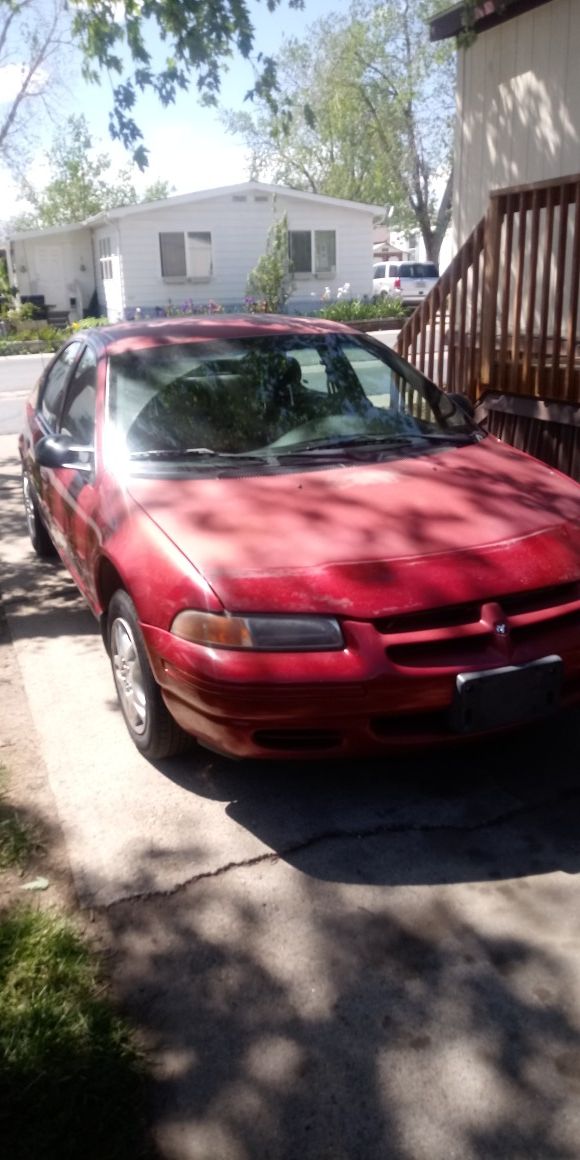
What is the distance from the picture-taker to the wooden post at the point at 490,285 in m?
6.84

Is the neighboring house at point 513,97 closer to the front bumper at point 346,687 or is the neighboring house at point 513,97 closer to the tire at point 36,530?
the tire at point 36,530

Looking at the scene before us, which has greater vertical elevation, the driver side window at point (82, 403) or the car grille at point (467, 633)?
the driver side window at point (82, 403)

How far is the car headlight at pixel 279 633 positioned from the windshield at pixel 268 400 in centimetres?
123

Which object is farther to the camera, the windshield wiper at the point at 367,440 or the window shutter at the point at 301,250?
the window shutter at the point at 301,250

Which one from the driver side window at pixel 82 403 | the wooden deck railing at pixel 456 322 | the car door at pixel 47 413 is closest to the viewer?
the driver side window at pixel 82 403

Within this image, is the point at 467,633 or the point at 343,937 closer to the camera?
the point at 343,937

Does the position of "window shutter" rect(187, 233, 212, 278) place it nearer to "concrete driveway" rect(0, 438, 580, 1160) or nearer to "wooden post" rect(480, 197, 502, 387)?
"wooden post" rect(480, 197, 502, 387)

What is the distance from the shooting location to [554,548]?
3557 millimetres

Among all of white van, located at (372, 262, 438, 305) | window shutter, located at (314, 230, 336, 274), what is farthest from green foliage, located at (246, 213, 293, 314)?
white van, located at (372, 262, 438, 305)

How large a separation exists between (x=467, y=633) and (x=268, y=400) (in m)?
1.75

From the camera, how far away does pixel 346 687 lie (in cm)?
312

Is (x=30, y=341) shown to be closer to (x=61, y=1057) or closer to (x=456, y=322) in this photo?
(x=456, y=322)

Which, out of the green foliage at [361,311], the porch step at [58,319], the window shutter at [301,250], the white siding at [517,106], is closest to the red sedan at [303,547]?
the white siding at [517,106]

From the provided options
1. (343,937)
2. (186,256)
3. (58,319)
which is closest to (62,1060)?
(343,937)
